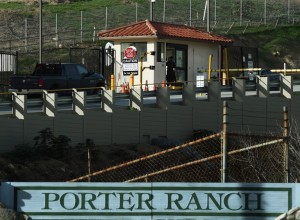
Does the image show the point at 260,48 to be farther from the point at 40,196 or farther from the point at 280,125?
the point at 40,196

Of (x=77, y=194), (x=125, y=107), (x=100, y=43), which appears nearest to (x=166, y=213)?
(x=77, y=194)

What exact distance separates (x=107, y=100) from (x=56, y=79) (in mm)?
4951

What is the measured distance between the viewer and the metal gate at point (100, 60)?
4503cm

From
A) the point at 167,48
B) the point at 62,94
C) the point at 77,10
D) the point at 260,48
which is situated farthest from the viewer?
the point at 77,10

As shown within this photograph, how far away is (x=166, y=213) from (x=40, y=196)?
Result: 209 centimetres

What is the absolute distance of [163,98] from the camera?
33688mm

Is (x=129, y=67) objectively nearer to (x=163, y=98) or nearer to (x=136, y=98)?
(x=163, y=98)

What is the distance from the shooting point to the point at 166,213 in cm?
1702

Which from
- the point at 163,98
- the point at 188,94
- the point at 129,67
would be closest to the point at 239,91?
the point at 188,94

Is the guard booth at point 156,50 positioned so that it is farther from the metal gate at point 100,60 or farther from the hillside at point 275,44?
the hillside at point 275,44

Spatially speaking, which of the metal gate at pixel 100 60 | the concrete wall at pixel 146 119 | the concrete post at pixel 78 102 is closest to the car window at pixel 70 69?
the concrete wall at pixel 146 119

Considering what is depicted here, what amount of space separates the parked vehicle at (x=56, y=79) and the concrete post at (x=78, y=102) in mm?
4480

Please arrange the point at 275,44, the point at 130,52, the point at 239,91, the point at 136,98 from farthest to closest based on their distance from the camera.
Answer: the point at 275,44 < the point at 130,52 < the point at 239,91 < the point at 136,98

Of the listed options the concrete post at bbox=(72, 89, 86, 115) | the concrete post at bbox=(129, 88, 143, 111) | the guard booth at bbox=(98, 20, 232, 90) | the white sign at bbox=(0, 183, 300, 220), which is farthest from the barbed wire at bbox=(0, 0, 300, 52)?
the white sign at bbox=(0, 183, 300, 220)
